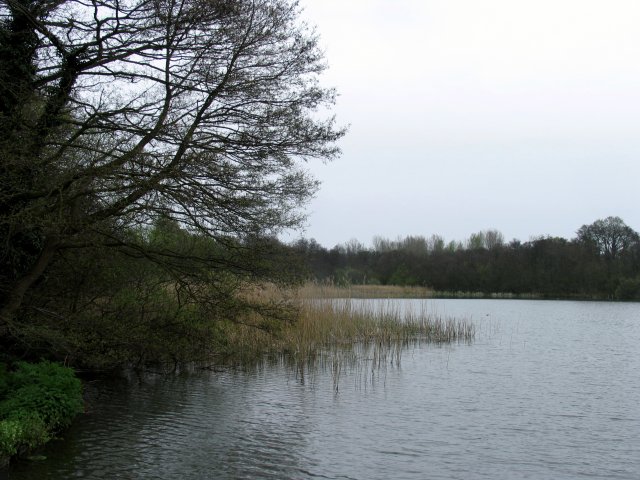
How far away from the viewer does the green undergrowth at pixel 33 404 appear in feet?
23.5

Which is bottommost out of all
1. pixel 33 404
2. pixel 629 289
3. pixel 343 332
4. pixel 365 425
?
pixel 365 425

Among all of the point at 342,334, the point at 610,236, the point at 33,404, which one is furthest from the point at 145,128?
the point at 610,236

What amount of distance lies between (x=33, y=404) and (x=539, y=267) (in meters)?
60.5

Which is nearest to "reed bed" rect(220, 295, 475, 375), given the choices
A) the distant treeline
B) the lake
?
the lake

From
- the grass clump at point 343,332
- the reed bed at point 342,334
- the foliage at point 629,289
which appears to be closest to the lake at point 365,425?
the reed bed at point 342,334

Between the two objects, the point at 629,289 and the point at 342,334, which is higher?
the point at 629,289

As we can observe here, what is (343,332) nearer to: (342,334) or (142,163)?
(342,334)

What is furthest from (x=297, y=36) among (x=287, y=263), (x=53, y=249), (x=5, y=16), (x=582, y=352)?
(x=582, y=352)

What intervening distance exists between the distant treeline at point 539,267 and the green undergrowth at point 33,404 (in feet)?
147

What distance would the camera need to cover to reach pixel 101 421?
30.2ft

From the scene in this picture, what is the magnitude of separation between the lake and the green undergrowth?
26 cm

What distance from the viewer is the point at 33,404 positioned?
792 centimetres

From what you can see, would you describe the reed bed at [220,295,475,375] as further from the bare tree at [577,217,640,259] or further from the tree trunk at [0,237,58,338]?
the bare tree at [577,217,640,259]

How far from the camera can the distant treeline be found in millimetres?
57688
